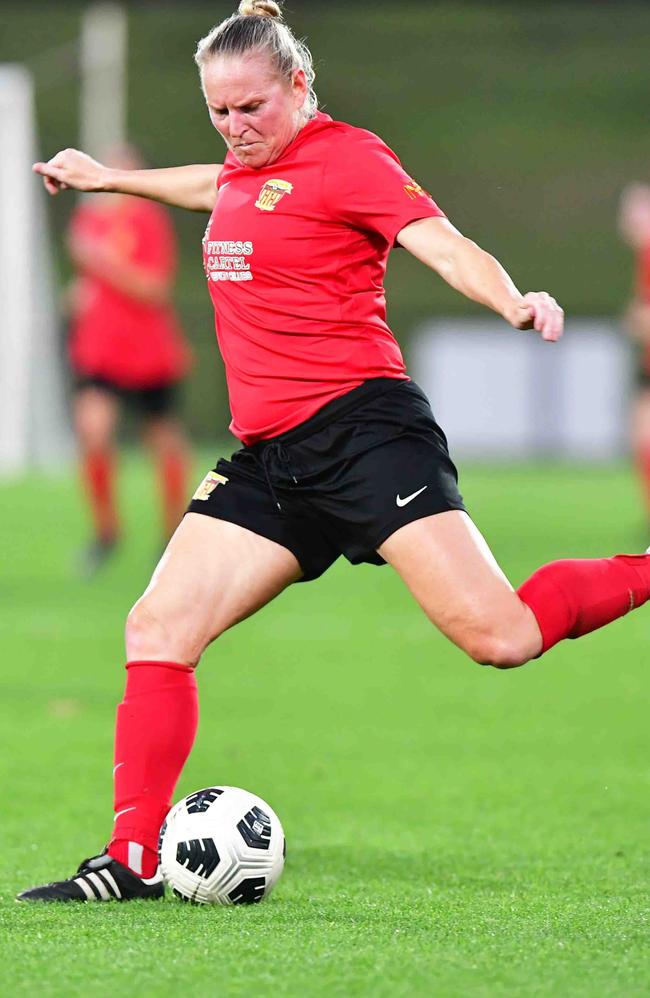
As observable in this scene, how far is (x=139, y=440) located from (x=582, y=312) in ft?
22.9

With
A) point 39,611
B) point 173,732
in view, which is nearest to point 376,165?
point 173,732

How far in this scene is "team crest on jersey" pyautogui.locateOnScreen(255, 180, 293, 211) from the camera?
4.31 metres

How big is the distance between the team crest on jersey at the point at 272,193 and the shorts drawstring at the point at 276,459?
571 mm

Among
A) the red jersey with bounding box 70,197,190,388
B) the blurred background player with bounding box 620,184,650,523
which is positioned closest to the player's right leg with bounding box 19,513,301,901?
the red jersey with bounding box 70,197,190,388

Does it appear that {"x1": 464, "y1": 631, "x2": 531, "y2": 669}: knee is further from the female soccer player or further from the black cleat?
the black cleat

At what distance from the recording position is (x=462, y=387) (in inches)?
1006

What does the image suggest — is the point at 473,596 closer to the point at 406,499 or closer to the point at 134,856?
the point at 406,499

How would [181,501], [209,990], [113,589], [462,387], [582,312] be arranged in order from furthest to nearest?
[582,312] → [462,387] → [181,501] → [113,589] → [209,990]

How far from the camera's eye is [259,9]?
4.49 m

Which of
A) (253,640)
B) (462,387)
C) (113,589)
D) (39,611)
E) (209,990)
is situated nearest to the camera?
(209,990)

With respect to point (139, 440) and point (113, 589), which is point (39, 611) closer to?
point (113, 589)

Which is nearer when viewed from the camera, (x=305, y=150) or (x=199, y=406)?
(x=305, y=150)

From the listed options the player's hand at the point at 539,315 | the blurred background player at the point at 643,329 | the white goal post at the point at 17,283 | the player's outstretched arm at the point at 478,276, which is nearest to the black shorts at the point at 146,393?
the blurred background player at the point at 643,329

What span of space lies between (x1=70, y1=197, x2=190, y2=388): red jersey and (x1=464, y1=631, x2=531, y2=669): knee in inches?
310
